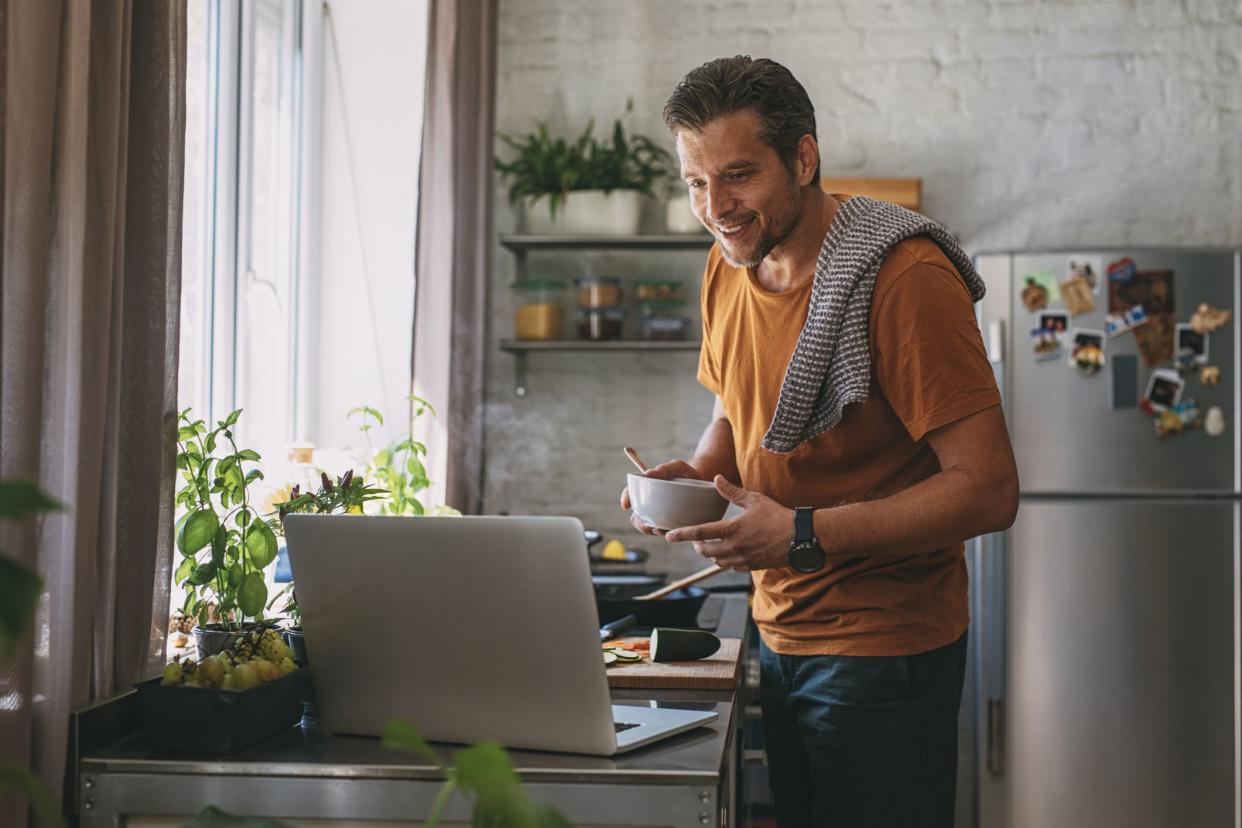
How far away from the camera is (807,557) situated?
136cm

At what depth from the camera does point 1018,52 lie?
3.55 meters

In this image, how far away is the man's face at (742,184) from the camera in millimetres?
1521

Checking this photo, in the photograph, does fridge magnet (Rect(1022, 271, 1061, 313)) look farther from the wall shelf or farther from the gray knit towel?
the gray knit towel

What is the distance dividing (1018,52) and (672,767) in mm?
2953

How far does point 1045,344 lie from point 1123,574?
23.0 inches

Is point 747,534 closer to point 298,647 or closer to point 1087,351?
point 298,647

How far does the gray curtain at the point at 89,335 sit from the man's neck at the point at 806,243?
74 cm

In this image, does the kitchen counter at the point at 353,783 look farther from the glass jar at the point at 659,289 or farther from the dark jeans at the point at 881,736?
the glass jar at the point at 659,289

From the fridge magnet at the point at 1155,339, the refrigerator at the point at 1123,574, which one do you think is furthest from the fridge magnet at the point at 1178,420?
the fridge magnet at the point at 1155,339

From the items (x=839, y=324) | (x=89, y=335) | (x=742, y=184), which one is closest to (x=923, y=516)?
(x=839, y=324)

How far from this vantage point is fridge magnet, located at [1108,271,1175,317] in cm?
303

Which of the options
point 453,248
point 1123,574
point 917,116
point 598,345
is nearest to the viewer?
point 453,248

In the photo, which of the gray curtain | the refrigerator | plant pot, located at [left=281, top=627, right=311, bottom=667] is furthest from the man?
the refrigerator

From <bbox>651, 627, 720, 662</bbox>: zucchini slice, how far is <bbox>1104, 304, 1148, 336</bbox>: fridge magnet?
6.09ft
